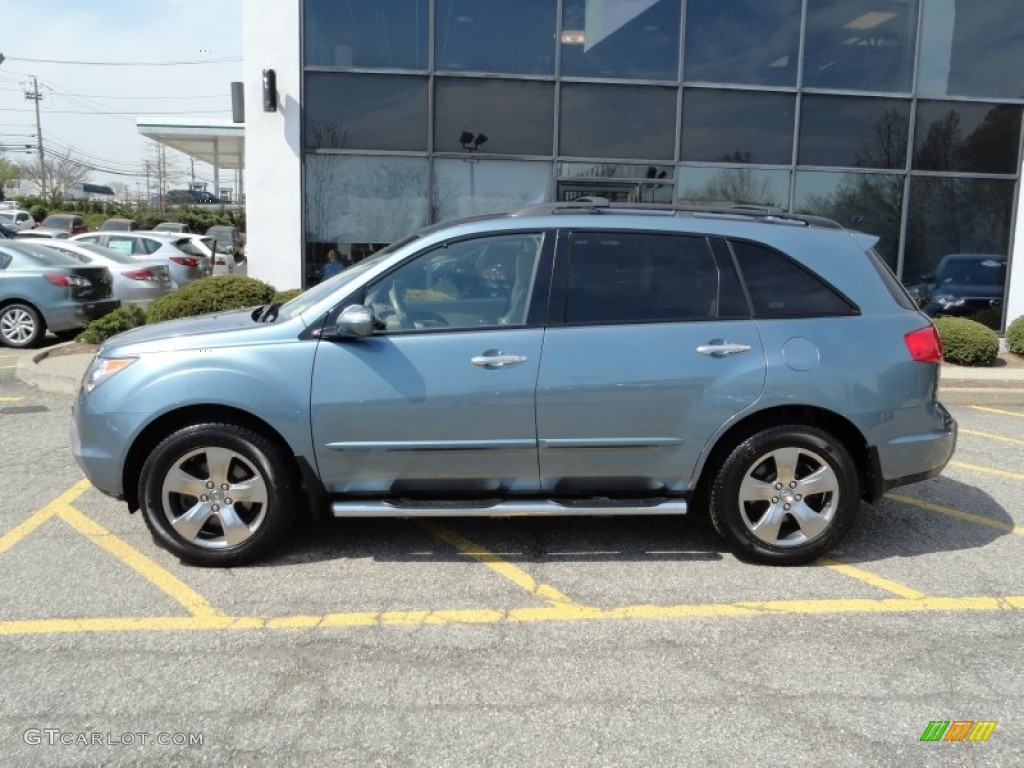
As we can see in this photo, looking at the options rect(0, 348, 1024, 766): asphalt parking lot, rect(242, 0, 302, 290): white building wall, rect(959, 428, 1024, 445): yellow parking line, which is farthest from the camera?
rect(242, 0, 302, 290): white building wall

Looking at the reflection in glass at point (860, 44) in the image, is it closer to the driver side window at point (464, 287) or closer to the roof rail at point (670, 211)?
the roof rail at point (670, 211)

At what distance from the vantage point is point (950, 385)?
31.0 feet

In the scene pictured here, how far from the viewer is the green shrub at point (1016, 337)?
11.5 meters

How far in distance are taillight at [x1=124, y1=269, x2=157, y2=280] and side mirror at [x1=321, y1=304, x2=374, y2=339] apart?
10826 millimetres

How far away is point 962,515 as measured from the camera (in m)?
5.39

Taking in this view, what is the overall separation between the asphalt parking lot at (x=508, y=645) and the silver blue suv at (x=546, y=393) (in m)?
0.36

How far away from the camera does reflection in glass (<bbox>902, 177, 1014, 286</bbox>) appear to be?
1318 cm

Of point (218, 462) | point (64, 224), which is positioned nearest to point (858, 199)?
point (218, 462)

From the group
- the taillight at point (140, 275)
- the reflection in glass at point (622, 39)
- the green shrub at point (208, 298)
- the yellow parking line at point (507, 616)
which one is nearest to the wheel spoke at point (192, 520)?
the yellow parking line at point (507, 616)

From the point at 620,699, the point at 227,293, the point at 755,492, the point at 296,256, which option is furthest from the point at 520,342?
the point at 296,256

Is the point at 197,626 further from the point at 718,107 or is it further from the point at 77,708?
the point at 718,107

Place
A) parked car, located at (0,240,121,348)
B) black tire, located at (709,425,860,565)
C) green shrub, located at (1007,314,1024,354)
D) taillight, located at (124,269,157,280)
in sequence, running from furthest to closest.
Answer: taillight, located at (124,269,157,280) → green shrub, located at (1007,314,1024,354) → parked car, located at (0,240,121,348) → black tire, located at (709,425,860,565)

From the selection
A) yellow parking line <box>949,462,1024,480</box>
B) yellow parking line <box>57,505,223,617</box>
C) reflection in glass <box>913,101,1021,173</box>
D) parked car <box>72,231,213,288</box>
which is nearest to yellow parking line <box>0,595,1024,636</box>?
yellow parking line <box>57,505,223,617</box>

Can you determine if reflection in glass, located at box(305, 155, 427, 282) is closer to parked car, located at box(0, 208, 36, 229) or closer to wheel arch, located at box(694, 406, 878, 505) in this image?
wheel arch, located at box(694, 406, 878, 505)
